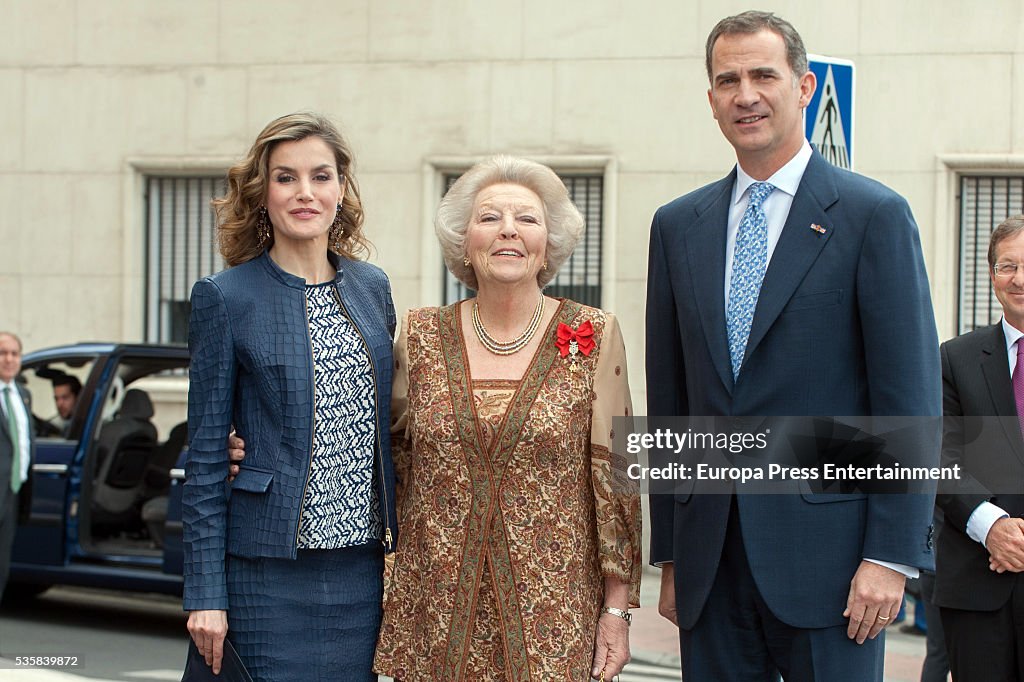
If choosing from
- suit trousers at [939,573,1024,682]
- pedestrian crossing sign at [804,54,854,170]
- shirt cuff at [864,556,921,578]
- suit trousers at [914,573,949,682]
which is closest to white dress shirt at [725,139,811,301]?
shirt cuff at [864,556,921,578]

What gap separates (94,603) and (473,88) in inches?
200

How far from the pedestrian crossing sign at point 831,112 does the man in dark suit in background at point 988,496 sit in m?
1.19

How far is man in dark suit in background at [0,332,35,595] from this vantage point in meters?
7.67

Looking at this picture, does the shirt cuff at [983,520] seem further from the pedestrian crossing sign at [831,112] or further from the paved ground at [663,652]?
the paved ground at [663,652]

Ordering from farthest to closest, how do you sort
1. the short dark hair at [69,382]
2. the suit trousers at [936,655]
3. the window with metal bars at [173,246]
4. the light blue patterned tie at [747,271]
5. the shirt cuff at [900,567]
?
1. the window with metal bars at [173,246]
2. the short dark hair at [69,382]
3. the suit trousers at [936,655]
4. the light blue patterned tie at [747,271]
5. the shirt cuff at [900,567]

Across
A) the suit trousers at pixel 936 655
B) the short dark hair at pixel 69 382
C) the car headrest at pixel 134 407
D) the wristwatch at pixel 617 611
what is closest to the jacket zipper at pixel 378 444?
the wristwatch at pixel 617 611

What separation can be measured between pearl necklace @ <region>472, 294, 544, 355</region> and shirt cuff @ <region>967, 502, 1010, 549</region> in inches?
64.3

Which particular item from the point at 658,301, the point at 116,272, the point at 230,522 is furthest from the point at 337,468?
the point at 116,272

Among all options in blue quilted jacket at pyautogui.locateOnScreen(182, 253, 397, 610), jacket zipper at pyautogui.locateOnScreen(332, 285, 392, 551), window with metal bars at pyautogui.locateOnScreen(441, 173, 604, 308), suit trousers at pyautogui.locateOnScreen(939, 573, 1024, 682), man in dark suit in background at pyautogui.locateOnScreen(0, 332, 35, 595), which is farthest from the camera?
window with metal bars at pyautogui.locateOnScreen(441, 173, 604, 308)

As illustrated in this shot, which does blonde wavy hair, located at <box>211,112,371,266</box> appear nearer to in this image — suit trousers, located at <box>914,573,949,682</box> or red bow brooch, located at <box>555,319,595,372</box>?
red bow brooch, located at <box>555,319,595,372</box>

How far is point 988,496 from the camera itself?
4238 mm

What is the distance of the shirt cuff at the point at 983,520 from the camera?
4.16 m

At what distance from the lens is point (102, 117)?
11906 mm

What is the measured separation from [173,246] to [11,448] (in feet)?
15.1
